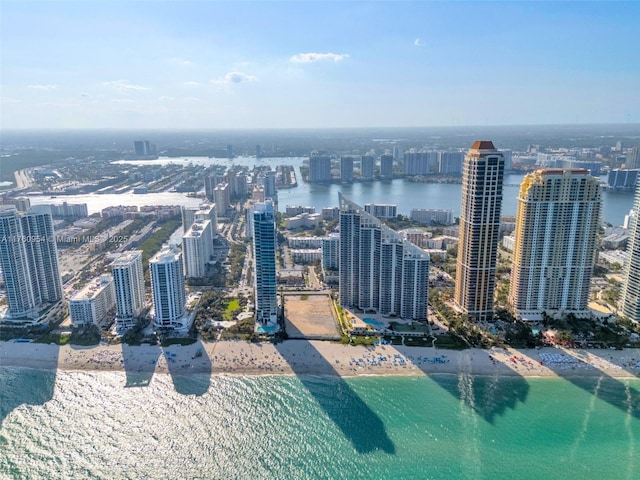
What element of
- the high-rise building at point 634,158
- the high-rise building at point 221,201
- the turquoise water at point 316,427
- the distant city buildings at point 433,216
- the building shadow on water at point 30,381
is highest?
the high-rise building at point 634,158

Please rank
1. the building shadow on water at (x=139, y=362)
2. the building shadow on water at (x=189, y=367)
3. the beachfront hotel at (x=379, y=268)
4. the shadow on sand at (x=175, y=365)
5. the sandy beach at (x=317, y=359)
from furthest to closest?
the beachfront hotel at (x=379, y=268) → the sandy beach at (x=317, y=359) → the building shadow on water at (x=139, y=362) → the shadow on sand at (x=175, y=365) → the building shadow on water at (x=189, y=367)

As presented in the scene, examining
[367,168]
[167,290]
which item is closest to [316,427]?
[167,290]

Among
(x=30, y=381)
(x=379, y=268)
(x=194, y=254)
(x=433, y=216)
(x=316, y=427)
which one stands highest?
(x=379, y=268)

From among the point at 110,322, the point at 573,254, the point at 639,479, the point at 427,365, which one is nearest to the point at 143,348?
the point at 110,322

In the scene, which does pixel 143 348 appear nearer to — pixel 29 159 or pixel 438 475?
pixel 438 475

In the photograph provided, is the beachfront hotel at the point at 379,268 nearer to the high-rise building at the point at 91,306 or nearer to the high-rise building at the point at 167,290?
the high-rise building at the point at 167,290

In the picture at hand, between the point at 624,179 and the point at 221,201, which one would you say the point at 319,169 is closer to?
the point at 221,201

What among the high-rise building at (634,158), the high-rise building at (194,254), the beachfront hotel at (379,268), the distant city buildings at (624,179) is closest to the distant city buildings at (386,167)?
the distant city buildings at (624,179)
